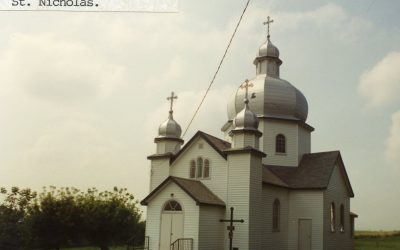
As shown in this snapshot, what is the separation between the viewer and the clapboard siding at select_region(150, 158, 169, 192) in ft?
97.5

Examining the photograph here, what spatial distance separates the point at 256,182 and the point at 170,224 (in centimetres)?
525

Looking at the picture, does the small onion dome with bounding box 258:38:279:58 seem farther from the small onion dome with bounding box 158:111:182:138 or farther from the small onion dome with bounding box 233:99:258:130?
the small onion dome with bounding box 233:99:258:130

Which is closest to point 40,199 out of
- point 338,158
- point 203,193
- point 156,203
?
point 156,203

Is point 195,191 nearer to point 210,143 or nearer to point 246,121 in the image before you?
point 210,143

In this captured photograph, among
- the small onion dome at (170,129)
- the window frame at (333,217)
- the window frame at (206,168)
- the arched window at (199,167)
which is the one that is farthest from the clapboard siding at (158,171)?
the window frame at (333,217)

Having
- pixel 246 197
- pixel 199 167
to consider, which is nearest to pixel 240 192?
pixel 246 197

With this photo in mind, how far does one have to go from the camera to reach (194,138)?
1134 inches

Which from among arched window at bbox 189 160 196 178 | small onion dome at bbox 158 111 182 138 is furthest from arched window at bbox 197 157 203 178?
small onion dome at bbox 158 111 182 138

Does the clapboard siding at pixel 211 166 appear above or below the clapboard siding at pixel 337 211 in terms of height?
above

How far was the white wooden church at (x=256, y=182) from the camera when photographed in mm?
25547

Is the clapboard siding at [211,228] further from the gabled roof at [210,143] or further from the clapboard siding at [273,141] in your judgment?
the clapboard siding at [273,141]

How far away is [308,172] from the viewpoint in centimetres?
3183

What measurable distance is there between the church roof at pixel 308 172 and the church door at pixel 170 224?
244 inches

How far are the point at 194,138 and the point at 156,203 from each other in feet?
15.5
